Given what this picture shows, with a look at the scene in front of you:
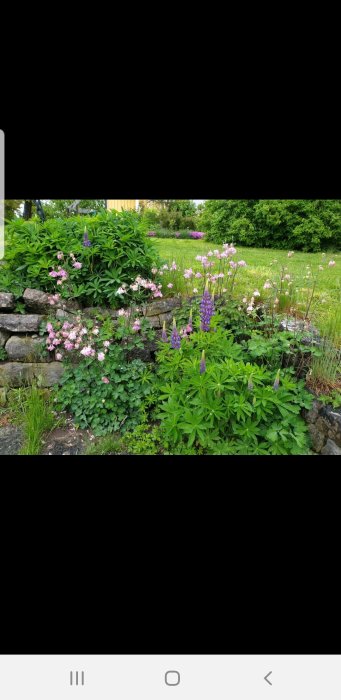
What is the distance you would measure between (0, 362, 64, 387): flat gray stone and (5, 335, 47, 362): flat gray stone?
0.05 m

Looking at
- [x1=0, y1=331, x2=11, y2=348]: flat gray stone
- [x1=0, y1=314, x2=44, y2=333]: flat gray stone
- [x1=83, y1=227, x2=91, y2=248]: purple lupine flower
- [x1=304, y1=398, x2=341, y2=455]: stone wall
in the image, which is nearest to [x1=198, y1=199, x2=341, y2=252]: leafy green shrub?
[x1=83, y1=227, x2=91, y2=248]: purple lupine flower

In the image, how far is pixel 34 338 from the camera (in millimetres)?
3184

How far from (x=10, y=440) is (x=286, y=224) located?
7850mm

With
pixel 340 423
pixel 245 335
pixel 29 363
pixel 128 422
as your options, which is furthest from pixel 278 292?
pixel 29 363

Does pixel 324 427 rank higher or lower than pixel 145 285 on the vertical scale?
lower

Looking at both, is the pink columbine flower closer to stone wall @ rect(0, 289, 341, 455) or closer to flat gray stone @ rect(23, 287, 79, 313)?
stone wall @ rect(0, 289, 341, 455)

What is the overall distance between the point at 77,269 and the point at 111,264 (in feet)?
1.03

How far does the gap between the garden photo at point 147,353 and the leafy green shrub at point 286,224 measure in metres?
5.07

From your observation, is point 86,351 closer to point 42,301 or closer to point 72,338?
point 72,338

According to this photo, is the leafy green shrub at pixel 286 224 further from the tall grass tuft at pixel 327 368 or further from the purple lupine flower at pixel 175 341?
the purple lupine flower at pixel 175 341

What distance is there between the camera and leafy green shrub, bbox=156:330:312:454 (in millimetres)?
2246

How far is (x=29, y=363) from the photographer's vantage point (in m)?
3.19

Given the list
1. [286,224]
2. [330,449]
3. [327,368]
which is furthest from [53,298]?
[286,224]
